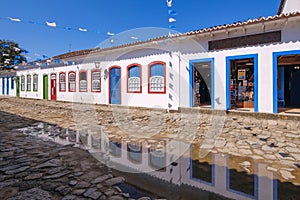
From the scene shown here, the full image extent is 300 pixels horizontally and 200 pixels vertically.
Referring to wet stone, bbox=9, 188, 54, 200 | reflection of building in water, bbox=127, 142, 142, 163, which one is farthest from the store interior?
wet stone, bbox=9, 188, 54, 200

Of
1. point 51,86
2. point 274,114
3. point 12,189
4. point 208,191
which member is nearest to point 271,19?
point 274,114

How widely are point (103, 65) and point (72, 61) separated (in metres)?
3.90

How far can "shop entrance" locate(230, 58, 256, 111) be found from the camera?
9.52m

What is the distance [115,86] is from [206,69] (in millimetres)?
5828

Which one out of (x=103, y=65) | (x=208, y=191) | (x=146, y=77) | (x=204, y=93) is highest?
(x=103, y=65)

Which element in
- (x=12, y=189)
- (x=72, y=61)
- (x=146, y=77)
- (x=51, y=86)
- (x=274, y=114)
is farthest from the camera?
(x=51, y=86)

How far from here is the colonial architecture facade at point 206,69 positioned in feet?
25.0

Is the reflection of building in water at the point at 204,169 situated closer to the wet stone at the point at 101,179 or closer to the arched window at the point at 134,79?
the wet stone at the point at 101,179

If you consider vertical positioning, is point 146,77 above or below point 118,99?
above

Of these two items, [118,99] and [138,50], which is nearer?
[138,50]

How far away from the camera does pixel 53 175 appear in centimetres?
335

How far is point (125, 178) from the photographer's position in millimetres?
3357

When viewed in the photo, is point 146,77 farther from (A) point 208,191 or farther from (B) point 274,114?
(A) point 208,191

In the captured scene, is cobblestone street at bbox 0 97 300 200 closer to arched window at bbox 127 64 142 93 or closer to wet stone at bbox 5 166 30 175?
wet stone at bbox 5 166 30 175
